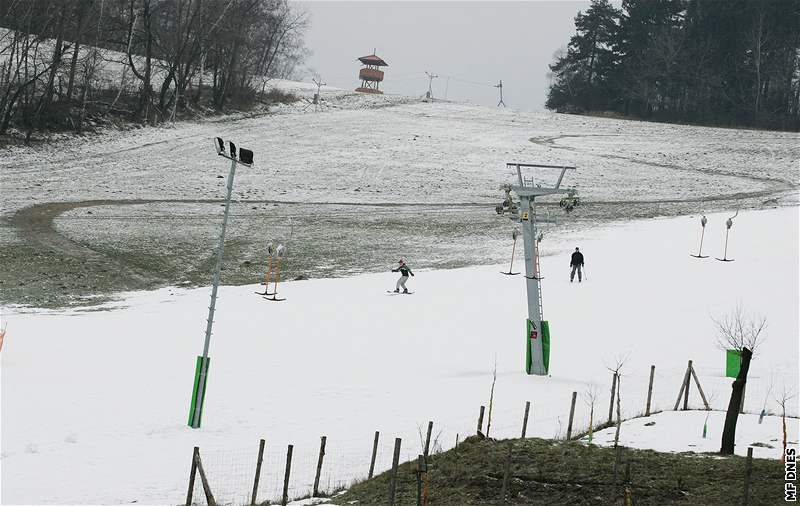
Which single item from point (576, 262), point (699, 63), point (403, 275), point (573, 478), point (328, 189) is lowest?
point (573, 478)

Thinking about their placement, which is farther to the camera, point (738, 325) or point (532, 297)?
point (738, 325)

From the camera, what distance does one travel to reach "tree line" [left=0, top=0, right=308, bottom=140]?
225 ft

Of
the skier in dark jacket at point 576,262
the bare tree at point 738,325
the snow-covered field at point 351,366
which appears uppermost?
the skier in dark jacket at point 576,262

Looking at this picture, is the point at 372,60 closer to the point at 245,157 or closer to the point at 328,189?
the point at 328,189

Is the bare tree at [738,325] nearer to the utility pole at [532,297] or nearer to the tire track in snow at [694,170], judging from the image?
the utility pole at [532,297]

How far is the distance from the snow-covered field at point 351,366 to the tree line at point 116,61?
128 ft

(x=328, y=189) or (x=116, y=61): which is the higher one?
(x=116, y=61)

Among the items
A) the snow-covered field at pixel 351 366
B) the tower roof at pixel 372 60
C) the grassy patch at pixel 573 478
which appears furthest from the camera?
the tower roof at pixel 372 60

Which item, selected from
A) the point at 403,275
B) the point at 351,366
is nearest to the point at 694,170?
the point at 403,275

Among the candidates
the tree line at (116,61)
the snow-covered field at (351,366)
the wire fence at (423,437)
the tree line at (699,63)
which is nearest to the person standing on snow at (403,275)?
the snow-covered field at (351,366)

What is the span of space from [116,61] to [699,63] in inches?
2447

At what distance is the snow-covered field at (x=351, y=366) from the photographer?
1861cm

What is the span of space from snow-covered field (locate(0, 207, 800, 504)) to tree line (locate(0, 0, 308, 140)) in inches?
1540

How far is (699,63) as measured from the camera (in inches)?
4082
